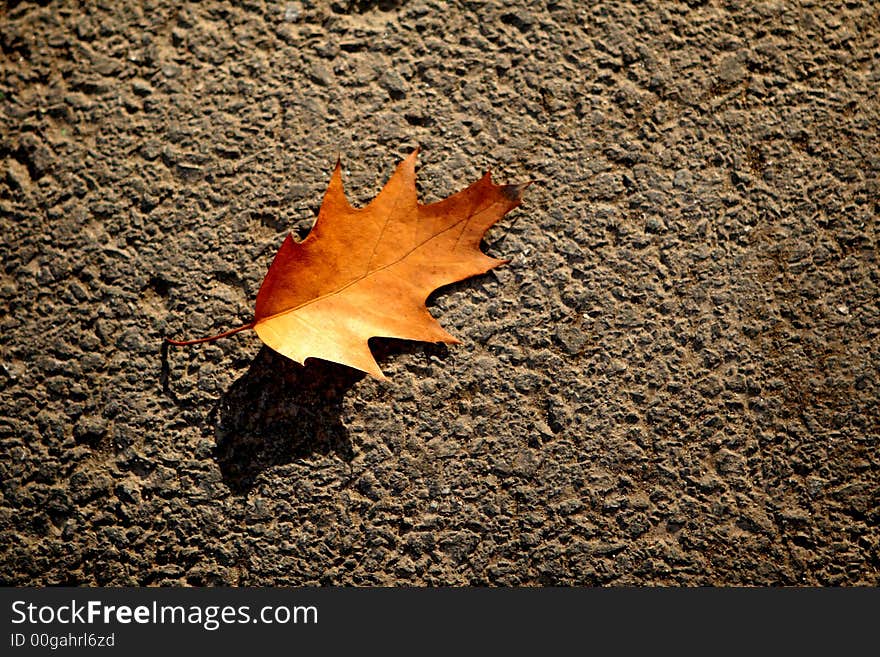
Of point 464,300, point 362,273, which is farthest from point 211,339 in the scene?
point 464,300

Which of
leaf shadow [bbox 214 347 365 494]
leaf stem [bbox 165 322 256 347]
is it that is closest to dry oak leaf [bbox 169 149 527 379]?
leaf stem [bbox 165 322 256 347]

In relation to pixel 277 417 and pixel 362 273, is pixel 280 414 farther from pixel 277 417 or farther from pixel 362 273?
pixel 362 273

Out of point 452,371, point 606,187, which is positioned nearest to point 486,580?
point 452,371

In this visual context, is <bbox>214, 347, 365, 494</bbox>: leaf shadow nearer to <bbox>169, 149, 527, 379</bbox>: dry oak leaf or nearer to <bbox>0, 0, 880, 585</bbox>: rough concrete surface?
<bbox>0, 0, 880, 585</bbox>: rough concrete surface

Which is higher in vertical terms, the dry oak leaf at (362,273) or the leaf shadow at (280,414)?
the dry oak leaf at (362,273)

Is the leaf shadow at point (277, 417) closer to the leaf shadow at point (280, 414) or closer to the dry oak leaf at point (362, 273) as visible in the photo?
the leaf shadow at point (280, 414)

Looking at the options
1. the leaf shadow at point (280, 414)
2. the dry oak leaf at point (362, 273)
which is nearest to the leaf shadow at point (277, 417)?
the leaf shadow at point (280, 414)
